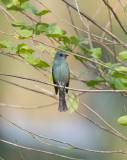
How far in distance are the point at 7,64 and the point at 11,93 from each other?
868mm

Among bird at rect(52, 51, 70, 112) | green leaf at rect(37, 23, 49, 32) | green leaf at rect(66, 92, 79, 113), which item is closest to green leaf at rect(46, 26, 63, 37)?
green leaf at rect(37, 23, 49, 32)

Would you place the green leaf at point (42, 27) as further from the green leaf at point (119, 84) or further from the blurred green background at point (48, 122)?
the blurred green background at point (48, 122)

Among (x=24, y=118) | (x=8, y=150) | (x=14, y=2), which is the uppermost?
(x=14, y=2)

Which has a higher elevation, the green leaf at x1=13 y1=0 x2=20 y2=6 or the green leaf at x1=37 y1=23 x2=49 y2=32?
the green leaf at x1=13 y1=0 x2=20 y2=6

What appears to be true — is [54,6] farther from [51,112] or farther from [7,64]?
[51,112]

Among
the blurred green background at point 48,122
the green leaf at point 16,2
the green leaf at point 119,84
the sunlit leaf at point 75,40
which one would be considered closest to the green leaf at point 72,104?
the green leaf at point 119,84

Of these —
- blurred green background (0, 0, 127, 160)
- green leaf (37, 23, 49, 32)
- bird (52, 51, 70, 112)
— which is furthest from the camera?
blurred green background (0, 0, 127, 160)

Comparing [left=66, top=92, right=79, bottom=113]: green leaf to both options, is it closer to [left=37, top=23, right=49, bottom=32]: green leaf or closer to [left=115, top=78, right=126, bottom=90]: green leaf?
[left=115, top=78, right=126, bottom=90]: green leaf

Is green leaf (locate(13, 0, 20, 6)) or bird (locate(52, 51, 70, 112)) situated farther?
bird (locate(52, 51, 70, 112))

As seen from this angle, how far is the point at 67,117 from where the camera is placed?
34.6 ft

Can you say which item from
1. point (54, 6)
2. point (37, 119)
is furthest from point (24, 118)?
point (54, 6)

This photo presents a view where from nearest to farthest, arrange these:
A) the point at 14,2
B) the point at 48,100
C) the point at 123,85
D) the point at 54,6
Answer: the point at 123,85 → the point at 14,2 → the point at 54,6 → the point at 48,100

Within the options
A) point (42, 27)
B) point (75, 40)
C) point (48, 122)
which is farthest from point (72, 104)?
point (48, 122)

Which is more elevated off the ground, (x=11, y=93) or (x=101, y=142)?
(x=11, y=93)
